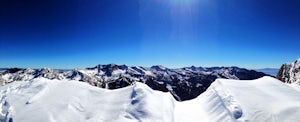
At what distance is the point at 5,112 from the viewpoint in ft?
34.0

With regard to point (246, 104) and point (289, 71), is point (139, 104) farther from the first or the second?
point (289, 71)

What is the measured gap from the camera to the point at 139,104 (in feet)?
36.7

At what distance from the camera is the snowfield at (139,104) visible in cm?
977

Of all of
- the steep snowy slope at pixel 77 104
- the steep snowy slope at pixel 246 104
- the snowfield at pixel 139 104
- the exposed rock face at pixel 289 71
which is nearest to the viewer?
the steep snowy slope at pixel 246 104

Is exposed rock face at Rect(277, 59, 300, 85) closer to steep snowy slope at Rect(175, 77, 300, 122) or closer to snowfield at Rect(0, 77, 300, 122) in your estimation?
steep snowy slope at Rect(175, 77, 300, 122)

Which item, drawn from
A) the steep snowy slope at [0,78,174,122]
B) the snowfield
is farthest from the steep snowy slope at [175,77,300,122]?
the steep snowy slope at [0,78,174,122]

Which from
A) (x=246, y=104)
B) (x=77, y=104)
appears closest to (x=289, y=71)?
(x=246, y=104)

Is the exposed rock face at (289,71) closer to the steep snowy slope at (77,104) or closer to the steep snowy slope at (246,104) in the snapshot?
the steep snowy slope at (246,104)

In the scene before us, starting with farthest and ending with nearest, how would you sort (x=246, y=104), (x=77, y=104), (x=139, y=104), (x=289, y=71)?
(x=289, y=71)
(x=77, y=104)
(x=139, y=104)
(x=246, y=104)

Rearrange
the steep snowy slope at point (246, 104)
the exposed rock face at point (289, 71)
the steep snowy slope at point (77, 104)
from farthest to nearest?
the exposed rock face at point (289, 71), the steep snowy slope at point (77, 104), the steep snowy slope at point (246, 104)

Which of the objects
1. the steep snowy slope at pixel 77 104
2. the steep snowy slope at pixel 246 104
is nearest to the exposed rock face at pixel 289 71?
the steep snowy slope at pixel 246 104

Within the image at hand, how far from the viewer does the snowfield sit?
977 cm

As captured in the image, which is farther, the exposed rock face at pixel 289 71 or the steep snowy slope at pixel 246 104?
the exposed rock face at pixel 289 71

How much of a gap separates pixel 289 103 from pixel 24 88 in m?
14.2
